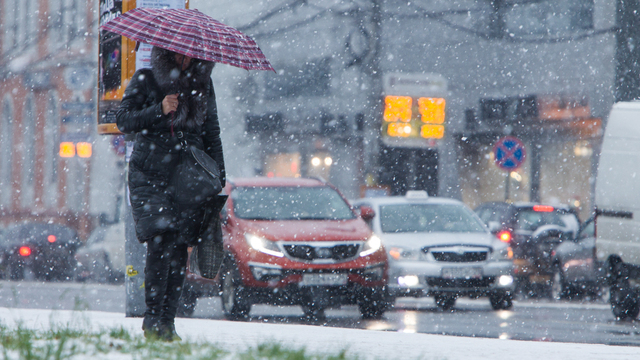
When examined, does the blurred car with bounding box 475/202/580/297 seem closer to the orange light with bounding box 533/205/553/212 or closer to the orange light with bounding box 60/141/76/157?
the orange light with bounding box 533/205/553/212

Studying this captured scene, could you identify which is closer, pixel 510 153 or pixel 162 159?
pixel 162 159

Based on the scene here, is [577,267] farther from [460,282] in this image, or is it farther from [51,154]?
[51,154]

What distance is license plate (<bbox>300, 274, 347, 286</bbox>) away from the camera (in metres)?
9.81

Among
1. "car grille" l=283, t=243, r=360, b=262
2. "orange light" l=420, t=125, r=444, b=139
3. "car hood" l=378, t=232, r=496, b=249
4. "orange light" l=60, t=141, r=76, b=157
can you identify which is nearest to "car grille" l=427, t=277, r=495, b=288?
"car hood" l=378, t=232, r=496, b=249

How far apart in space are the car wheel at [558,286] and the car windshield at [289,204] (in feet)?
14.2

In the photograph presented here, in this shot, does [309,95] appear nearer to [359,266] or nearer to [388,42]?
[388,42]

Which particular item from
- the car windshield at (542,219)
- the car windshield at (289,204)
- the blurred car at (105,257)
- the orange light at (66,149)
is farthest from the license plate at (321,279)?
the orange light at (66,149)

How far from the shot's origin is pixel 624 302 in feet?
33.4

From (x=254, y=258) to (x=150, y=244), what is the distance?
175 inches

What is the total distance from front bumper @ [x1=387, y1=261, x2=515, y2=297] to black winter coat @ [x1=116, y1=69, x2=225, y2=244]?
6.15m

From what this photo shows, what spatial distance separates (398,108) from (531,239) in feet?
14.0

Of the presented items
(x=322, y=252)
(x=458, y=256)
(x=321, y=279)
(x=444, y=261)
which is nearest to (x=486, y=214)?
(x=458, y=256)

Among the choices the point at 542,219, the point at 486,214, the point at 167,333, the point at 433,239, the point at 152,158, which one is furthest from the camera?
the point at 486,214

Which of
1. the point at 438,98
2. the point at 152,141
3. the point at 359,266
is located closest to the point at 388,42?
the point at 438,98
